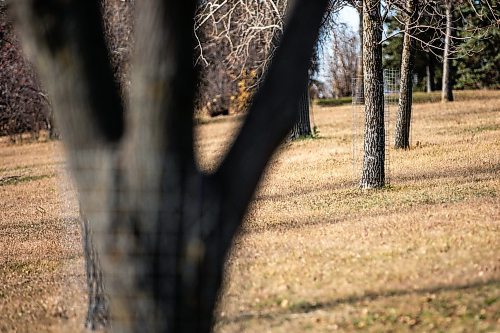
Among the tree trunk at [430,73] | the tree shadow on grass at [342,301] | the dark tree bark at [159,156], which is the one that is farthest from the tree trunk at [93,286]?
the tree trunk at [430,73]

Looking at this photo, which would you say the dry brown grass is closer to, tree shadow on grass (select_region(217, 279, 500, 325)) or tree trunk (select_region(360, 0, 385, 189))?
tree shadow on grass (select_region(217, 279, 500, 325))

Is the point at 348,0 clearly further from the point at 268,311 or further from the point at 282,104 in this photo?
the point at 282,104

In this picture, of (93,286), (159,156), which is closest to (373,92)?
(93,286)

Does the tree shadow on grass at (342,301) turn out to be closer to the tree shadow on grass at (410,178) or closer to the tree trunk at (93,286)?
the tree trunk at (93,286)

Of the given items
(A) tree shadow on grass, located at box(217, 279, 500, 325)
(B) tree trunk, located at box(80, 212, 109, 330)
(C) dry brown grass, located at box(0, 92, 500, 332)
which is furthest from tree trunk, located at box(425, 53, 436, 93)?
(B) tree trunk, located at box(80, 212, 109, 330)

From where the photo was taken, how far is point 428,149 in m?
19.8

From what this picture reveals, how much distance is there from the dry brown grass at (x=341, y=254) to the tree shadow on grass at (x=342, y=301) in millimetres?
19

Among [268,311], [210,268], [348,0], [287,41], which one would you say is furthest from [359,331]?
[348,0]

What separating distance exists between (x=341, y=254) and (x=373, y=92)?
5455 mm

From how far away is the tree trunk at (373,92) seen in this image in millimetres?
14273

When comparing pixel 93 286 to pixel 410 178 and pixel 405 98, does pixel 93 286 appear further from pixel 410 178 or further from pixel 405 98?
pixel 405 98

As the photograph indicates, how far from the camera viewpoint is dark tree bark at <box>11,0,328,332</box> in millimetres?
4320

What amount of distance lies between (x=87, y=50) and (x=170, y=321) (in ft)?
5.17

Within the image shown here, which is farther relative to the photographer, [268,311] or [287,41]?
[268,311]
